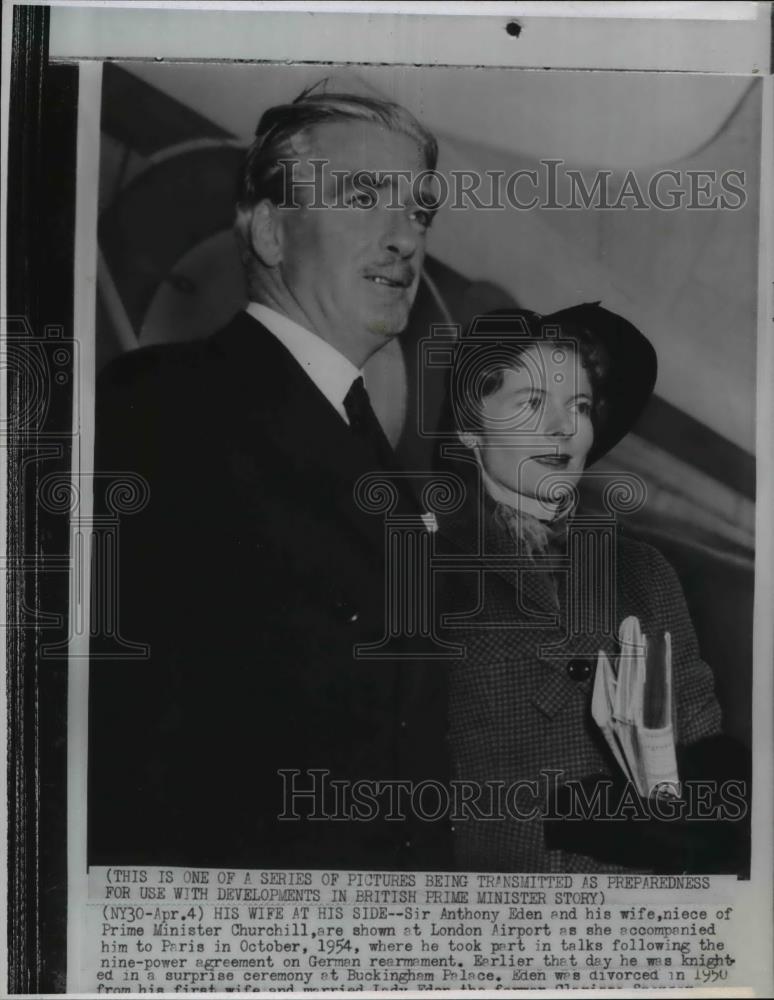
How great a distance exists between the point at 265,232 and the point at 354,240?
0.70 feet

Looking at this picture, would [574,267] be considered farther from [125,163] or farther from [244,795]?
[244,795]

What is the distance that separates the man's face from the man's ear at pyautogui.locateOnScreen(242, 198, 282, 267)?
16 mm

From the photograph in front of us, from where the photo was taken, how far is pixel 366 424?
196cm

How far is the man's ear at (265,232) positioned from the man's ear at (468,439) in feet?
1.96

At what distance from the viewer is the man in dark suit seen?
1.91m

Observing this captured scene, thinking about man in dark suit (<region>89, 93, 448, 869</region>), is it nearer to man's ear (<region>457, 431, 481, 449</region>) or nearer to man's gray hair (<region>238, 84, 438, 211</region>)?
man's gray hair (<region>238, 84, 438, 211</region>)


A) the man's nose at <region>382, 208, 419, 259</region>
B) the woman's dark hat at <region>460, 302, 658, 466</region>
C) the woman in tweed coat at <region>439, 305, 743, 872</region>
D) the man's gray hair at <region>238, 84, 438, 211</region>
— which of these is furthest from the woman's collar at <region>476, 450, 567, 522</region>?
the man's gray hair at <region>238, 84, 438, 211</region>

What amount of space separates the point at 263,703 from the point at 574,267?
127 cm

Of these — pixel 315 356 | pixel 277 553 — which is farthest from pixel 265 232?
pixel 277 553

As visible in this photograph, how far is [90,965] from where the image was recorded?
6.38 feet

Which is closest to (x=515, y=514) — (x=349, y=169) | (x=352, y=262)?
(x=352, y=262)
